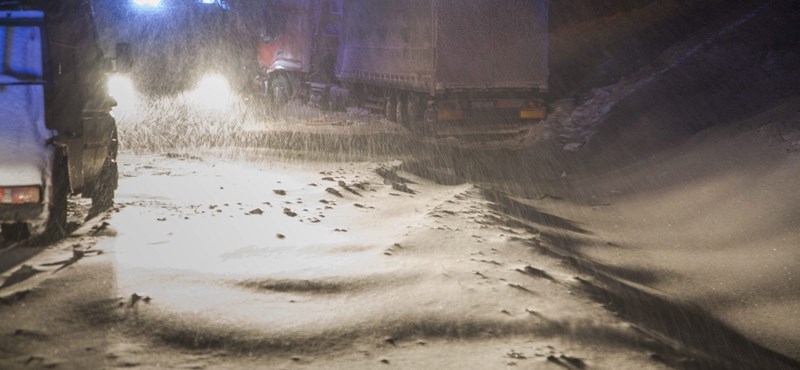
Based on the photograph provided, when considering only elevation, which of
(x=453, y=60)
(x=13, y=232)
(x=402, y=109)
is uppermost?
(x=453, y=60)

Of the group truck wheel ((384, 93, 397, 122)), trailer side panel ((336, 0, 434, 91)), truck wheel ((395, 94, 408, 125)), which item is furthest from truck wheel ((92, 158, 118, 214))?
truck wheel ((384, 93, 397, 122))

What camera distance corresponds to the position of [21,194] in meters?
5.95

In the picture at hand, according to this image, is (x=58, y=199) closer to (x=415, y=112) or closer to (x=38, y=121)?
(x=38, y=121)

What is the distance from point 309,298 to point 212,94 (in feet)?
76.3

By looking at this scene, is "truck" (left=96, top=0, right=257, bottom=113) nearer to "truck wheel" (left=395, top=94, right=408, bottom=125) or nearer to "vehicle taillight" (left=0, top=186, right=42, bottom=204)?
"truck wheel" (left=395, top=94, right=408, bottom=125)

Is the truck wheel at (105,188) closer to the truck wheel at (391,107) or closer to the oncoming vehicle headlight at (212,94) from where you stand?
the truck wheel at (391,107)

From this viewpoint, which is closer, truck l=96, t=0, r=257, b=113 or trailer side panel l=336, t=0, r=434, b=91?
trailer side panel l=336, t=0, r=434, b=91

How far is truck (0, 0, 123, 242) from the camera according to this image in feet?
19.6

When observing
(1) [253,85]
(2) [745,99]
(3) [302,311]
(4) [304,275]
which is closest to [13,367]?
(3) [302,311]

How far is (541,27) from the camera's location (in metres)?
16.6

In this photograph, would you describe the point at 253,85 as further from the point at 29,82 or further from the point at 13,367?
the point at 13,367

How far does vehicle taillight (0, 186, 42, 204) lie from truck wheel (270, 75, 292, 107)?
69.0 feet

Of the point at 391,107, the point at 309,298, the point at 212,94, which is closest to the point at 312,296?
the point at 309,298

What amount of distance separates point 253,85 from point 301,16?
5.70 meters
